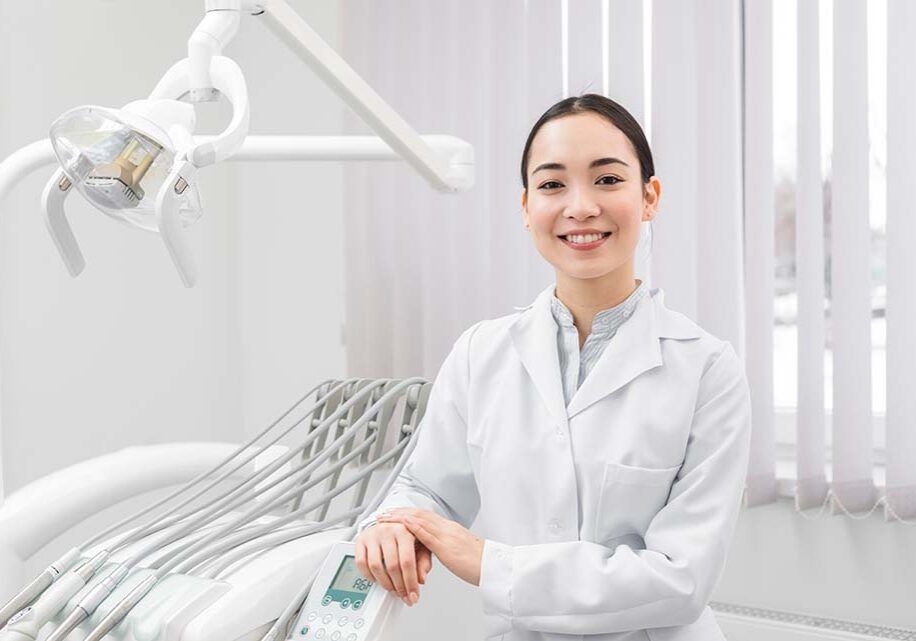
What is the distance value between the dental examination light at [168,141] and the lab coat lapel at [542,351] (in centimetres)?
36

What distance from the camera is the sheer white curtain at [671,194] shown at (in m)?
1.99

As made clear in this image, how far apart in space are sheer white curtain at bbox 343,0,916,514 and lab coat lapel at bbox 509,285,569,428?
2.80ft

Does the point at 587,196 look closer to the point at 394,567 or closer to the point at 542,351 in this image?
the point at 542,351

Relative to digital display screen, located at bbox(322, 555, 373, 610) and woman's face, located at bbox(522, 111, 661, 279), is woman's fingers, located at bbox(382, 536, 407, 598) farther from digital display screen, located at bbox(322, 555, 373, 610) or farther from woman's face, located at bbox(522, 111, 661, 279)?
woman's face, located at bbox(522, 111, 661, 279)

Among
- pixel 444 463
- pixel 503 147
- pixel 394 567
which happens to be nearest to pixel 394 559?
pixel 394 567

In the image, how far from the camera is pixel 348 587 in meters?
1.19

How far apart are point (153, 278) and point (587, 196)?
64.5 inches

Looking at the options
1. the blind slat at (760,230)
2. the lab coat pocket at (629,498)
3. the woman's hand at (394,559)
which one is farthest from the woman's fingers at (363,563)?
the blind slat at (760,230)

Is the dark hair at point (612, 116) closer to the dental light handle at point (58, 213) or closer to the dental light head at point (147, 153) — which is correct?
the dental light head at point (147, 153)

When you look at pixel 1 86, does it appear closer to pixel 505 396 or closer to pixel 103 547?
pixel 103 547

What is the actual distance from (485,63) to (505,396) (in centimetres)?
124

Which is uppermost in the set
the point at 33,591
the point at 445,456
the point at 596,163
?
the point at 596,163

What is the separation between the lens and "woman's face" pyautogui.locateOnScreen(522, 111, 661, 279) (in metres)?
1.24

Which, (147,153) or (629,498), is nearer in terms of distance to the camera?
(147,153)
